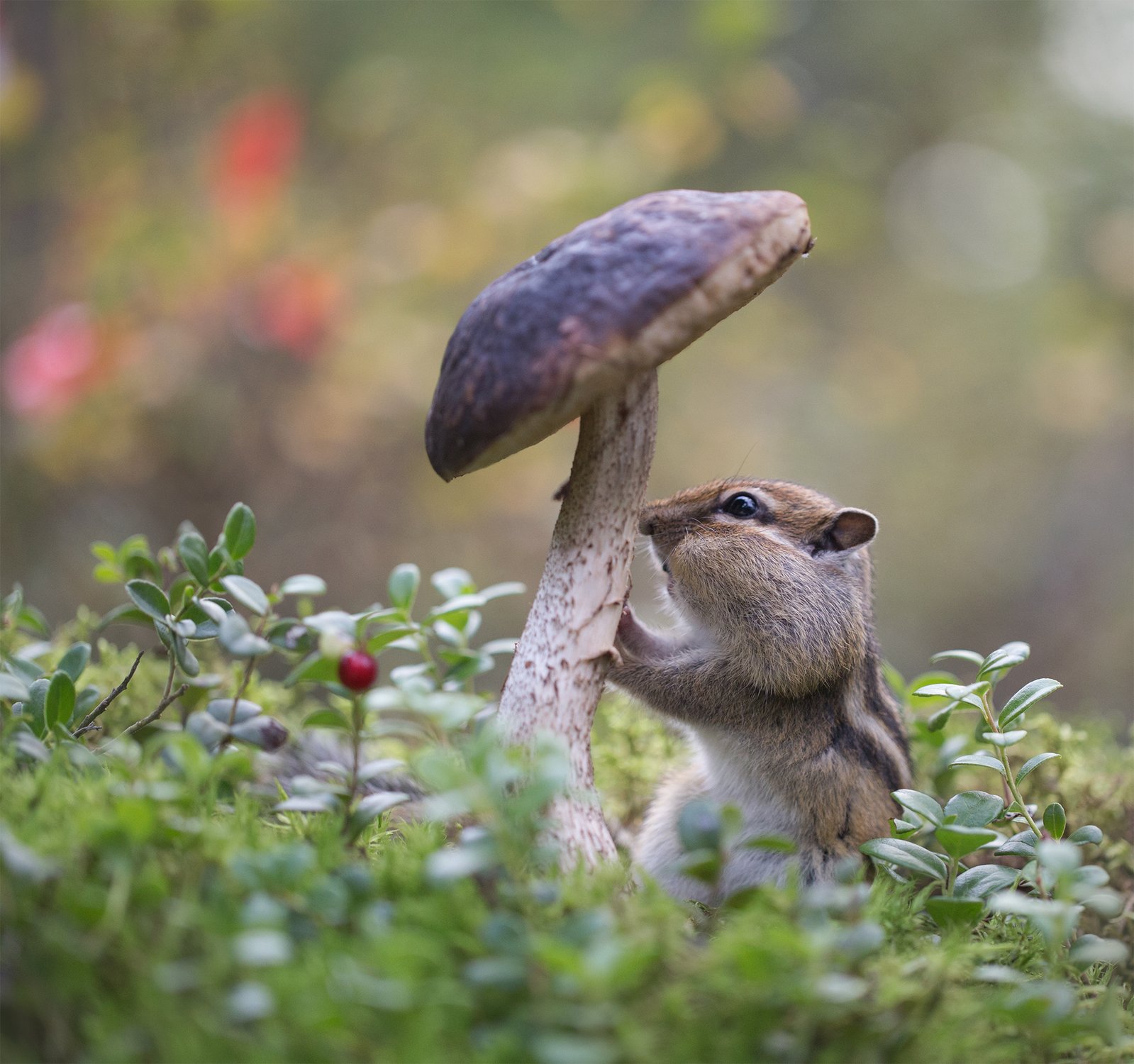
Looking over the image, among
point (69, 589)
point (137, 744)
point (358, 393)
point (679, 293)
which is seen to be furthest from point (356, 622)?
point (69, 589)

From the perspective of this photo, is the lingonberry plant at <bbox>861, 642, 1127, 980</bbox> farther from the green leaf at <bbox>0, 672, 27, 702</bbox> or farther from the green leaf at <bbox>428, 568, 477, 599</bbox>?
the green leaf at <bbox>0, 672, 27, 702</bbox>

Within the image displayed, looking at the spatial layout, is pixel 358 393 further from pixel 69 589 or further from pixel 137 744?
pixel 137 744

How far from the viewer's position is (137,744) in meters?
A: 1.82

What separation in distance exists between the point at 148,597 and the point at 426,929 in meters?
0.85

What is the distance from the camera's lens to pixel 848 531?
2289 millimetres

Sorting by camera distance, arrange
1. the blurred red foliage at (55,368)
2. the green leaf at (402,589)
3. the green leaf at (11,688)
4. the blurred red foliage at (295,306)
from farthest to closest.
Result: the blurred red foliage at (295,306), the blurred red foliage at (55,368), the green leaf at (402,589), the green leaf at (11,688)

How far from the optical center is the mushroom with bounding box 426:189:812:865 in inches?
57.6

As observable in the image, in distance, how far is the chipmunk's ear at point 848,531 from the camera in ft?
7.44

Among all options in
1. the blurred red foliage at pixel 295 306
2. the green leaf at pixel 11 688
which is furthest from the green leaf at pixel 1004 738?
the blurred red foliage at pixel 295 306

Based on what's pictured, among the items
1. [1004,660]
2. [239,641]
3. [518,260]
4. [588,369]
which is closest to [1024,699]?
[1004,660]

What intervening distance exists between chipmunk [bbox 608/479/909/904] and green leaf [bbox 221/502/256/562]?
86 cm

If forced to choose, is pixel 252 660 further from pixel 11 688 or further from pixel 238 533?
pixel 11 688

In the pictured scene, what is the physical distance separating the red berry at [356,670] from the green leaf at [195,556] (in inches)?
16.8

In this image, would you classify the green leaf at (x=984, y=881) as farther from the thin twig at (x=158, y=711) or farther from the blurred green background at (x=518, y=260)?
the blurred green background at (x=518, y=260)
